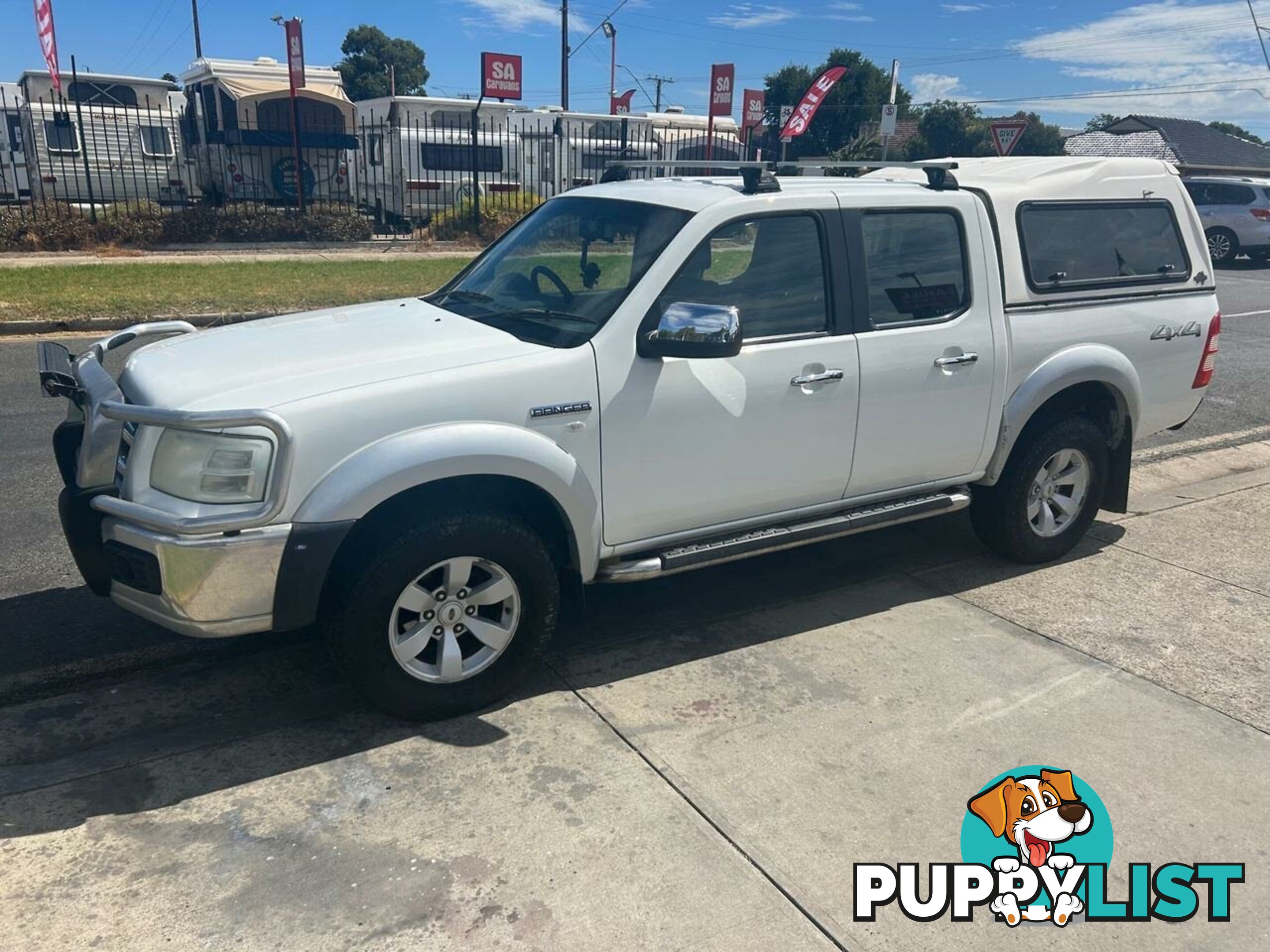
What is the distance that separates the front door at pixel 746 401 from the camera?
3.80 meters

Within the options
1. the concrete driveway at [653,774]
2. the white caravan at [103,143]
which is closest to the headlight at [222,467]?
the concrete driveway at [653,774]

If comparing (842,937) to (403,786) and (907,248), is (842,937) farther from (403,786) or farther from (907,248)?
(907,248)

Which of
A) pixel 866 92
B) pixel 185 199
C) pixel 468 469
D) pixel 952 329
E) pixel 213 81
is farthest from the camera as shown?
pixel 866 92

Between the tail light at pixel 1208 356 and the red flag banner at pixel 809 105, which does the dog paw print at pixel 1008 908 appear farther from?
the red flag banner at pixel 809 105

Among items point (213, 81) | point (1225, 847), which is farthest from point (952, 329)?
point (213, 81)

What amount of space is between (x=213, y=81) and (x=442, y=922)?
2280 cm

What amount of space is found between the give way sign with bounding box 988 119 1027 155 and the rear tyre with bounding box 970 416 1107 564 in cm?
1125

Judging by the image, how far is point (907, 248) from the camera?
4.52m

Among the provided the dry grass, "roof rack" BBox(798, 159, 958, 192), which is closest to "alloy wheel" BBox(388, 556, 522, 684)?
"roof rack" BBox(798, 159, 958, 192)

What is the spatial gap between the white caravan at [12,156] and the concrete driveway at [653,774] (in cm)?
1805

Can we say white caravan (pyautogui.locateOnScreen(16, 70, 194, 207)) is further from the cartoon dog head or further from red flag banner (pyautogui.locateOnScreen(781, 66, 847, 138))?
the cartoon dog head

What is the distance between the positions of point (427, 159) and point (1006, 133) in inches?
505

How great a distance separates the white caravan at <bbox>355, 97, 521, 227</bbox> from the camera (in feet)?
73.5

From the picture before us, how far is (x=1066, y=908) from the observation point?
2877mm
